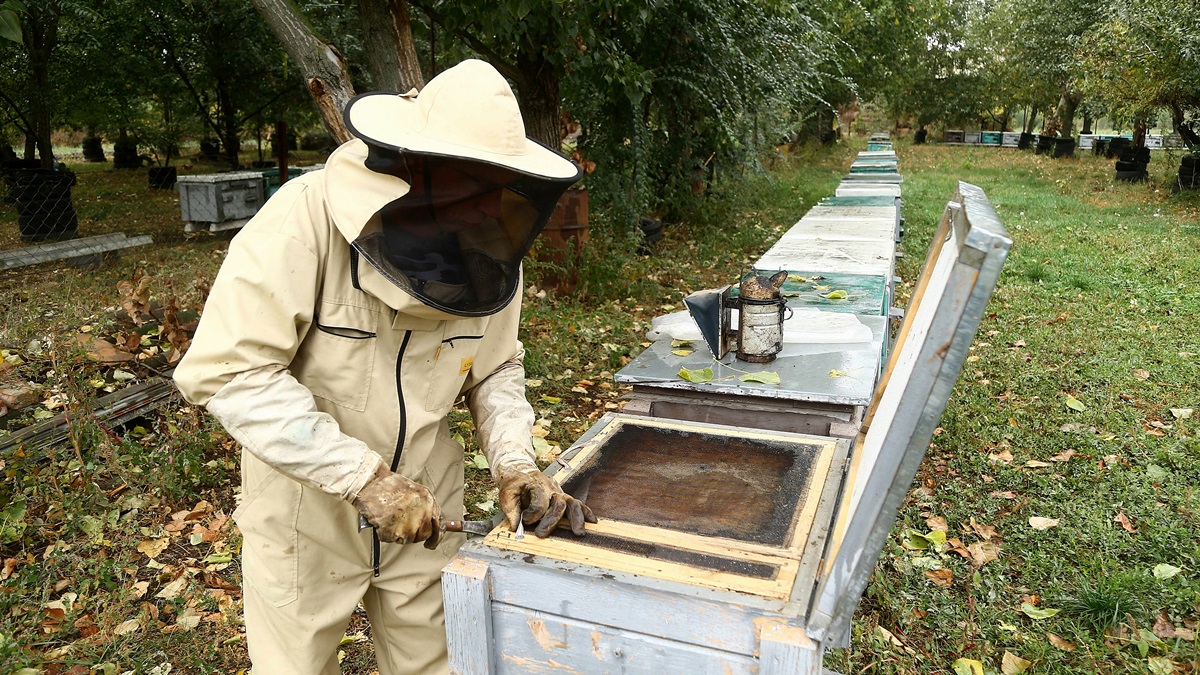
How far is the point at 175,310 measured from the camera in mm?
4203

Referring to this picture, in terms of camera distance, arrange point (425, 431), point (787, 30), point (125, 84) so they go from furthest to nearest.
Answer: point (125, 84), point (787, 30), point (425, 431)

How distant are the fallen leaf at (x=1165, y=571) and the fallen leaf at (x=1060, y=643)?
21.0 inches

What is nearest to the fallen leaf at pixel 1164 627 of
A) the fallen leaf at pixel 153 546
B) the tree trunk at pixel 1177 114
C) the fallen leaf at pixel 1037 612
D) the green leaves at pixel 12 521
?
the fallen leaf at pixel 1037 612

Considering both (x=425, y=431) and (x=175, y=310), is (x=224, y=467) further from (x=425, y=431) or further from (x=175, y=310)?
(x=425, y=431)

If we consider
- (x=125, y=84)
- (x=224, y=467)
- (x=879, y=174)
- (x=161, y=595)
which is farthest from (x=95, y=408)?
(x=125, y=84)

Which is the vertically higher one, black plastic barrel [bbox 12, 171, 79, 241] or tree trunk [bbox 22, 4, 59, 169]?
tree trunk [bbox 22, 4, 59, 169]

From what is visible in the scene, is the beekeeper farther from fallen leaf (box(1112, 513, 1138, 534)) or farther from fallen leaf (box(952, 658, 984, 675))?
fallen leaf (box(1112, 513, 1138, 534))

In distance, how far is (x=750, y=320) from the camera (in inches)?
110

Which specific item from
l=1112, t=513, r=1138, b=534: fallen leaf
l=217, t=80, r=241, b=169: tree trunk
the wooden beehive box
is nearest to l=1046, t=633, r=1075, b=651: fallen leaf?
l=1112, t=513, r=1138, b=534: fallen leaf

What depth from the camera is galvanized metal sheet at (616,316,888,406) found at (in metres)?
2.38

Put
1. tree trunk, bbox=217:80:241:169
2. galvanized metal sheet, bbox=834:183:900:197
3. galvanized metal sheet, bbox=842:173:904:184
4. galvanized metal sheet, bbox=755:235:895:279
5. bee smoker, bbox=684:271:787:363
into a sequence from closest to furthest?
bee smoker, bbox=684:271:787:363 < galvanized metal sheet, bbox=755:235:895:279 < galvanized metal sheet, bbox=834:183:900:197 < galvanized metal sheet, bbox=842:173:904:184 < tree trunk, bbox=217:80:241:169

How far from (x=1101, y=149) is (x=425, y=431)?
26.6 meters

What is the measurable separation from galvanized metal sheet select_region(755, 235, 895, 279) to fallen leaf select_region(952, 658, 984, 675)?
2212mm

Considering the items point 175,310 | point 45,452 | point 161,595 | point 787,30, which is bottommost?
point 161,595
